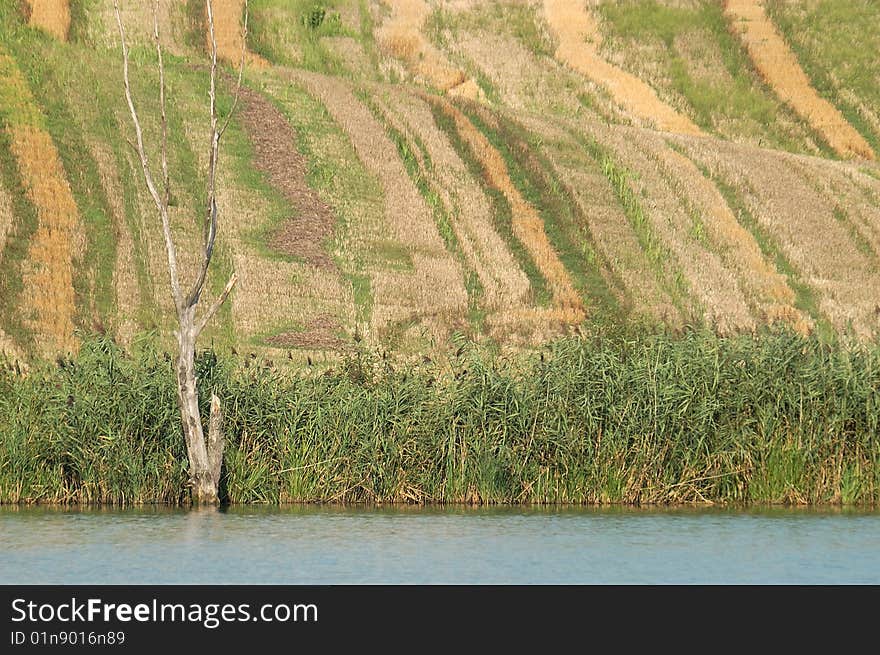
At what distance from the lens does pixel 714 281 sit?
131ft

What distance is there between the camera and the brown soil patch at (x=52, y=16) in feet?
164

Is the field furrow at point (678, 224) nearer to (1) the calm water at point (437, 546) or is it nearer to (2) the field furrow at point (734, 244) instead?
(2) the field furrow at point (734, 244)

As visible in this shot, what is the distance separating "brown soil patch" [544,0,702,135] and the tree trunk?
37004 millimetres

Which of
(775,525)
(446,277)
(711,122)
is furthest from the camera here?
(711,122)

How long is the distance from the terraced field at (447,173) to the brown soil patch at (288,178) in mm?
82

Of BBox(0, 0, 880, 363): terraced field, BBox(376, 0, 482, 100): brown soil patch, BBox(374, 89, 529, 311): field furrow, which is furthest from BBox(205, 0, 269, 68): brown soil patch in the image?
BBox(374, 89, 529, 311): field furrow

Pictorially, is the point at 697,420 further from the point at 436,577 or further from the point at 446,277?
the point at 446,277

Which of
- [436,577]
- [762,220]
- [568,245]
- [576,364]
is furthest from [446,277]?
[436,577]

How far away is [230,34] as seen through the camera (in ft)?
180

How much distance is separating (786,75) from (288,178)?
24.4 metres

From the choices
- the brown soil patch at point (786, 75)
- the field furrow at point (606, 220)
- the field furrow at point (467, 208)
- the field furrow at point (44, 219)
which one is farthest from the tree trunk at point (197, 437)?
the brown soil patch at point (786, 75)
